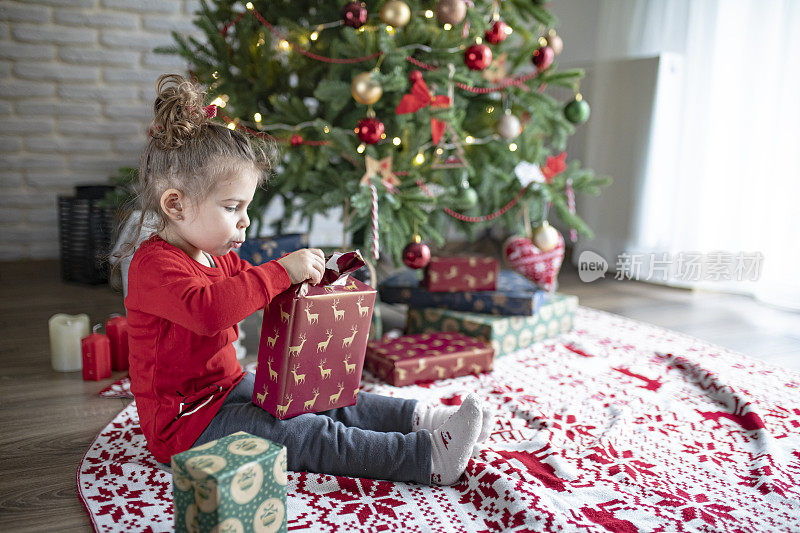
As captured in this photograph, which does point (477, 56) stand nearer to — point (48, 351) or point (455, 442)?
point (455, 442)

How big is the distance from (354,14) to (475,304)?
856mm

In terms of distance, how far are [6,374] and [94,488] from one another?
72cm

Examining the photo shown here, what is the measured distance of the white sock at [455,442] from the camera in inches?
Result: 41.3

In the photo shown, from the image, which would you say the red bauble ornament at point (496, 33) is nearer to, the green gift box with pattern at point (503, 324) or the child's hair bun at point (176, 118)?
the green gift box with pattern at point (503, 324)

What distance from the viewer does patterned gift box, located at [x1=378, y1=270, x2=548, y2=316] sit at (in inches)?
71.0

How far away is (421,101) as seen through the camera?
1747 mm

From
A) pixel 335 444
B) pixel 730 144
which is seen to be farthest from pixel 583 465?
pixel 730 144

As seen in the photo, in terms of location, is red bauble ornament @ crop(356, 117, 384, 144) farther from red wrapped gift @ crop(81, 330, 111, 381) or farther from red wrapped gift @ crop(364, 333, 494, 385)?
red wrapped gift @ crop(81, 330, 111, 381)

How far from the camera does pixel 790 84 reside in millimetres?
2297

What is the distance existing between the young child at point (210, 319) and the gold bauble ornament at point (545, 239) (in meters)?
0.98

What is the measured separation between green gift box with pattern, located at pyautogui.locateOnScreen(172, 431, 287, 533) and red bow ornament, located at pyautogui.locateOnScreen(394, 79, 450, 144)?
1.13 metres

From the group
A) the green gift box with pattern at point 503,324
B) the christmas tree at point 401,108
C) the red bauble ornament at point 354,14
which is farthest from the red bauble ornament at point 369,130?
the green gift box with pattern at point 503,324

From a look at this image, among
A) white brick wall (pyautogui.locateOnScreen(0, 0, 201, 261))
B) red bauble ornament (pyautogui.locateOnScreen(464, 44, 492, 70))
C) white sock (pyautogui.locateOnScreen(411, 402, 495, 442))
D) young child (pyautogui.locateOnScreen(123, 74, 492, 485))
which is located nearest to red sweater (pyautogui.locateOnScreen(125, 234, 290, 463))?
young child (pyautogui.locateOnScreen(123, 74, 492, 485))

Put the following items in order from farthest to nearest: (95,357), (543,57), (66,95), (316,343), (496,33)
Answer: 1. (66,95)
2. (543,57)
3. (496,33)
4. (95,357)
5. (316,343)
